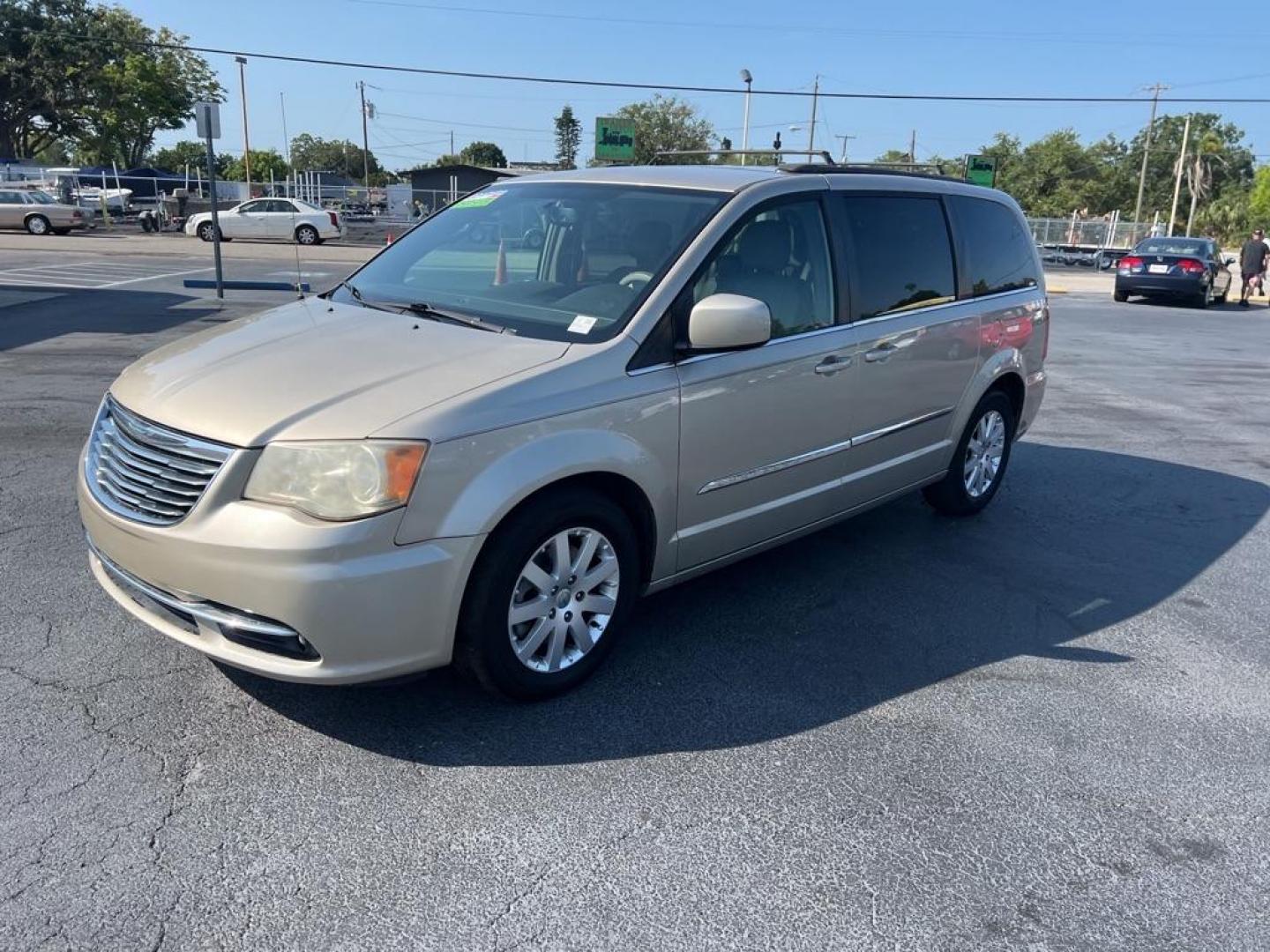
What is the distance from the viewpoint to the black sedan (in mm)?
21844

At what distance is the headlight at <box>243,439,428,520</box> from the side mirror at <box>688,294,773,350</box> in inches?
46.5

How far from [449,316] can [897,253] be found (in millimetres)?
2302

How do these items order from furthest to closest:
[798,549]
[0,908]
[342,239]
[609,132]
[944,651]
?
[609,132] < [342,239] < [798,549] < [944,651] < [0,908]

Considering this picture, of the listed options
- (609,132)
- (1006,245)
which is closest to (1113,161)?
(609,132)

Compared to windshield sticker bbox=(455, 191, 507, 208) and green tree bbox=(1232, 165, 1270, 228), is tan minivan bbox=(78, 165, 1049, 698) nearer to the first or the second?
windshield sticker bbox=(455, 191, 507, 208)

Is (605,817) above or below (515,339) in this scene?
below

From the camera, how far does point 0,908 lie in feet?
8.18

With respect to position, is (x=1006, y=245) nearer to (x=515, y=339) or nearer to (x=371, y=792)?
(x=515, y=339)

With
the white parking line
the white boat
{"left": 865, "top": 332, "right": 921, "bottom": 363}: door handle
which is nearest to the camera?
{"left": 865, "top": 332, "right": 921, "bottom": 363}: door handle

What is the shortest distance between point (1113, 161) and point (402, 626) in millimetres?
107740

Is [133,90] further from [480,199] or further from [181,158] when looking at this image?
[480,199]

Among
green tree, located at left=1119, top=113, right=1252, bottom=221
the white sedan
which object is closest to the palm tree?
green tree, located at left=1119, top=113, right=1252, bottom=221

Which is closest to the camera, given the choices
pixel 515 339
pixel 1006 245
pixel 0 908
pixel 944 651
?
pixel 0 908

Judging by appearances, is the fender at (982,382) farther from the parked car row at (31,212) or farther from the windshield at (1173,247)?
the parked car row at (31,212)
